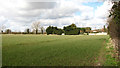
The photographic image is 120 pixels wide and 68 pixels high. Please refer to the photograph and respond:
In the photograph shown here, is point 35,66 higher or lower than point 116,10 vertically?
lower

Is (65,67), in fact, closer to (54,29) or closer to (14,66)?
(14,66)

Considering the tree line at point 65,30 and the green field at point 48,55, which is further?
the tree line at point 65,30

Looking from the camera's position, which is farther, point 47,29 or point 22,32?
point 47,29

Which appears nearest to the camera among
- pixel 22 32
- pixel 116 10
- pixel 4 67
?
pixel 4 67

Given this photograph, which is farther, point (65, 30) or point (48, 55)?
point (65, 30)

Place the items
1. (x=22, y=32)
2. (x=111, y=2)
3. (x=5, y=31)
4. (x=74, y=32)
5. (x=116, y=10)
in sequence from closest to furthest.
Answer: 1. (x=116, y=10)
2. (x=111, y=2)
3. (x=5, y=31)
4. (x=22, y=32)
5. (x=74, y=32)

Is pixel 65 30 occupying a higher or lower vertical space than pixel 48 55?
higher

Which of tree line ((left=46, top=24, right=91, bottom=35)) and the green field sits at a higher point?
tree line ((left=46, top=24, right=91, bottom=35))

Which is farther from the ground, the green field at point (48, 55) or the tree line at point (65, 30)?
the tree line at point (65, 30)

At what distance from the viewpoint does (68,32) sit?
59.7 m

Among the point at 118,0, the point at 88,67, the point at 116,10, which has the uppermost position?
the point at 118,0

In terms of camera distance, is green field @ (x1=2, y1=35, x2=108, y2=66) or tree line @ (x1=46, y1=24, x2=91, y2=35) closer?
green field @ (x1=2, y1=35, x2=108, y2=66)

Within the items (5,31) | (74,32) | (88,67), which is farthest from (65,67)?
(74,32)

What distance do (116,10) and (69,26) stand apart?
5316 centimetres
